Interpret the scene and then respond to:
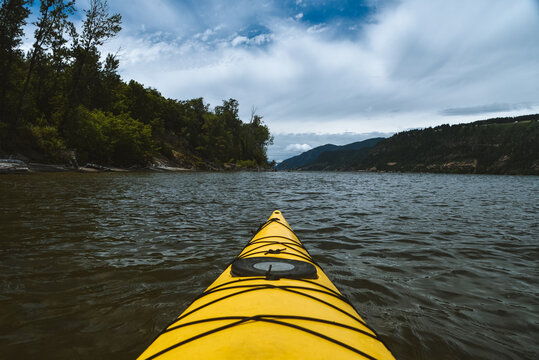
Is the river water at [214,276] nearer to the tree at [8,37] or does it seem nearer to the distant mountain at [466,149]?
the tree at [8,37]

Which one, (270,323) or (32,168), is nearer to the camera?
(270,323)

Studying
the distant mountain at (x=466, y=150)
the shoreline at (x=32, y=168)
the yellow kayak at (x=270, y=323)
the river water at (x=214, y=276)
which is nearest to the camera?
the yellow kayak at (x=270, y=323)

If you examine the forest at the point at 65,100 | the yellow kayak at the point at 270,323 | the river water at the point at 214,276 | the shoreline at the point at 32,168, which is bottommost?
the river water at the point at 214,276

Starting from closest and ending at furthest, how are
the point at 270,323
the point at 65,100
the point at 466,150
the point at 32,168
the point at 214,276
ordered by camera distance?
the point at 270,323 < the point at 214,276 < the point at 32,168 < the point at 65,100 < the point at 466,150

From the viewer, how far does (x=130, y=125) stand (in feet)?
114

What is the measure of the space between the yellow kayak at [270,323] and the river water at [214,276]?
0.75 metres

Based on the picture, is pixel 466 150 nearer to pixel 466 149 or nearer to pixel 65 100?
pixel 466 149

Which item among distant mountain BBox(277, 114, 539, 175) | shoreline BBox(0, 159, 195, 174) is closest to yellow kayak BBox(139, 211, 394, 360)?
shoreline BBox(0, 159, 195, 174)

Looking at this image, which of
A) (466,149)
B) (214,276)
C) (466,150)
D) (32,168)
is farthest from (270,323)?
(466,149)

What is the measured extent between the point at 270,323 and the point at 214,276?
224 cm

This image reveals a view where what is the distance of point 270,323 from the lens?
1.70 metres

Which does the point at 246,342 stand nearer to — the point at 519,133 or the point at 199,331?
the point at 199,331

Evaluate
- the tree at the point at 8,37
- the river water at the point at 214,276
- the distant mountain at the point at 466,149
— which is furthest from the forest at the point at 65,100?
the distant mountain at the point at 466,149

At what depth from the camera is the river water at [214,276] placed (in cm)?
239
